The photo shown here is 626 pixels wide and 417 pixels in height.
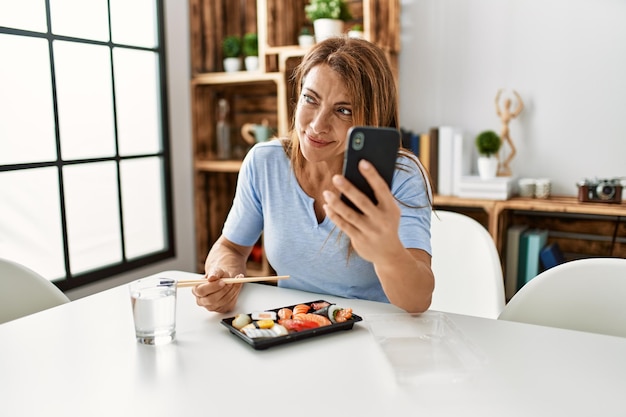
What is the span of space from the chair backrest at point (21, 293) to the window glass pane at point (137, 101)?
5.00ft

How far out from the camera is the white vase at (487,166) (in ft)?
8.00

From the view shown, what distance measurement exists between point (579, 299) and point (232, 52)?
2.31 meters

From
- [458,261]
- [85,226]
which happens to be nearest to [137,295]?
[458,261]

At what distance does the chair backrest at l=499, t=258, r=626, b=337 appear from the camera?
1.12m

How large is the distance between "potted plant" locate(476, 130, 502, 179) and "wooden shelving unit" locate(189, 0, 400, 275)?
59 cm

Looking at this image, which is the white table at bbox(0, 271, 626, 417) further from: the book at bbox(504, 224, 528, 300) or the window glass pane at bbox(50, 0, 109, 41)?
the window glass pane at bbox(50, 0, 109, 41)

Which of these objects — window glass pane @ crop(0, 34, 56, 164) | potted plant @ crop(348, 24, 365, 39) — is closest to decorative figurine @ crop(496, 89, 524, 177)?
potted plant @ crop(348, 24, 365, 39)

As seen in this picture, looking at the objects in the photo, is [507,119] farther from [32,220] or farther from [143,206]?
[32,220]

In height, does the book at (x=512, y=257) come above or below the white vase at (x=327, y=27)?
below

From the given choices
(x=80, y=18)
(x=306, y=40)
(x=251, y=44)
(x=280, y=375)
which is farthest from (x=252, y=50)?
(x=280, y=375)

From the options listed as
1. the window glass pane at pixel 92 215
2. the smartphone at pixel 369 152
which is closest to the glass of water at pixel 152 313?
the smartphone at pixel 369 152

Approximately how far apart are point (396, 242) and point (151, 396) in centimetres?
42

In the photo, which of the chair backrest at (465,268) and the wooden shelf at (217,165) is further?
the wooden shelf at (217,165)

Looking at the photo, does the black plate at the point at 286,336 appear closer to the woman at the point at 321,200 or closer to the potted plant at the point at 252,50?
the woman at the point at 321,200
